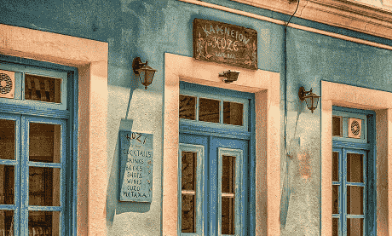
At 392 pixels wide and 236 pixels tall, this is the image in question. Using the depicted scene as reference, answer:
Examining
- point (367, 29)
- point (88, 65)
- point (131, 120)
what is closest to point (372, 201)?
point (367, 29)

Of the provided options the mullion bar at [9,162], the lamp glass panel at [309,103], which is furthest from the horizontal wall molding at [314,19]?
the mullion bar at [9,162]

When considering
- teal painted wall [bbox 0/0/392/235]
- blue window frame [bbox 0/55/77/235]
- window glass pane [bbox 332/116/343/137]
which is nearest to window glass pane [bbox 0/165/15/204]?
blue window frame [bbox 0/55/77/235]

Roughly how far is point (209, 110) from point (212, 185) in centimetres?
83

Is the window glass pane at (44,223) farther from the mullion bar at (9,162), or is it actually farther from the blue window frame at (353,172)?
the blue window frame at (353,172)

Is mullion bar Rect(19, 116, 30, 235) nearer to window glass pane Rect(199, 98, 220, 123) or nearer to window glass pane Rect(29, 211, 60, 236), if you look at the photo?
window glass pane Rect(29, 211, 60, 236)

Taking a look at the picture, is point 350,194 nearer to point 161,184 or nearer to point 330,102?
point 330,102

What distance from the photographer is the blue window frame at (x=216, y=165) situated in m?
6.91

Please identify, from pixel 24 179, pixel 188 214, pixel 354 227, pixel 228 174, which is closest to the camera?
pixel 24 179

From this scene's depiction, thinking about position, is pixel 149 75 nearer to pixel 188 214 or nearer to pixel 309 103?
pixel 188 214

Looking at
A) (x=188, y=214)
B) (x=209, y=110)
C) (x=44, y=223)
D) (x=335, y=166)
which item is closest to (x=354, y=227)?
(x=335, y=166)

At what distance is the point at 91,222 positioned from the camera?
5.91 m

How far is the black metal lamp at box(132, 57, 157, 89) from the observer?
20.5 feet

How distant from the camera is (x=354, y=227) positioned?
8352 millimetres

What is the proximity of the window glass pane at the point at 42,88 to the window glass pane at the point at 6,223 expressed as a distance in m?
1.05
